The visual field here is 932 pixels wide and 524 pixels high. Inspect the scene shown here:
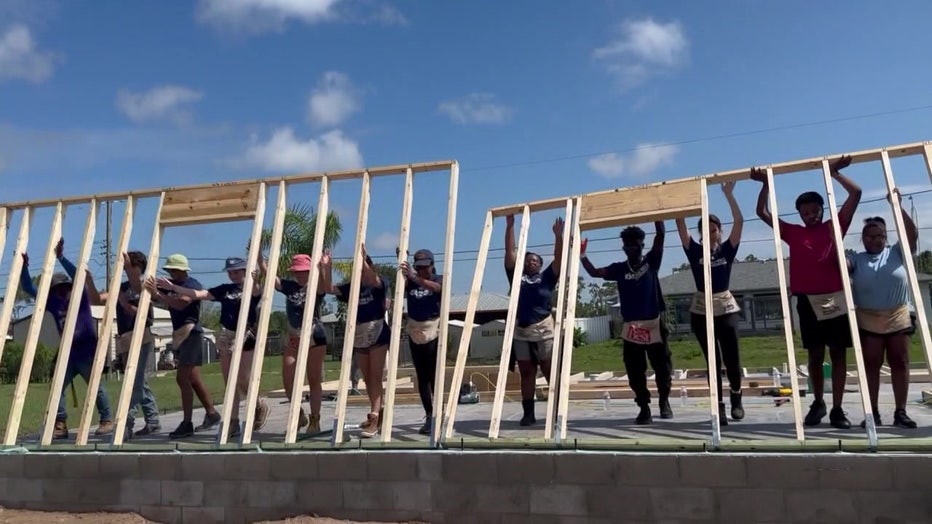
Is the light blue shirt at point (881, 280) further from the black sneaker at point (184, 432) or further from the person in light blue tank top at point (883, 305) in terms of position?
the black sneaker at point (184, 432)

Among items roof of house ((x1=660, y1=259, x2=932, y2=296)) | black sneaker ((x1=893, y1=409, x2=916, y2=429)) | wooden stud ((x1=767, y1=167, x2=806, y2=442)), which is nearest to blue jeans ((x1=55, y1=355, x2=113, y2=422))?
wooden stud ((x1=767, y1=167, x2=806, y2=442))

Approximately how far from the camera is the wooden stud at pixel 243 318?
6.16 m

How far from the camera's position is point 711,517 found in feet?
15.4

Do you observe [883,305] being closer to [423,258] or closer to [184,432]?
[423,258]

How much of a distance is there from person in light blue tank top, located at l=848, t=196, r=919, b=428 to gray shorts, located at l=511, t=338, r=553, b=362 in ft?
8.21

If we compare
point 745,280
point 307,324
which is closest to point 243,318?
point 307,324

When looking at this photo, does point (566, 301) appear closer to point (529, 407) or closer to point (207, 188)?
point (529, 407)

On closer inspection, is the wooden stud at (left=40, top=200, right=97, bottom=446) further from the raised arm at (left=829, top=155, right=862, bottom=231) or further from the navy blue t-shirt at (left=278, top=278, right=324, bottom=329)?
the raised arm at (left=829, top=155, right=862, bottom=231)

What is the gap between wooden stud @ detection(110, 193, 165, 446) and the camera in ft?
20.8

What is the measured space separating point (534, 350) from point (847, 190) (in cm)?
284

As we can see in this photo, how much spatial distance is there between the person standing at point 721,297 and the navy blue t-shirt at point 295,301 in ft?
10.4

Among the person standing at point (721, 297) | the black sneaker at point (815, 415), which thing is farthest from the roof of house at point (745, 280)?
the black sneaker at point (815, 415)

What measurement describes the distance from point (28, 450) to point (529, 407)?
4.16 metres

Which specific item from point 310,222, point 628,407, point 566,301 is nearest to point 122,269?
point 566,301
